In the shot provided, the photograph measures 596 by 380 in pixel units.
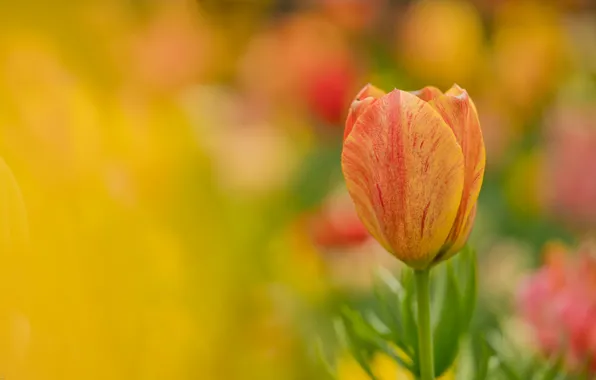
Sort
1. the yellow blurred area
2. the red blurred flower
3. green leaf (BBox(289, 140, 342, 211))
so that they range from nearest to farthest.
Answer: the yellow blurred area → the red blurred flower → green leaf (BBox(289, 140, 342, 211))

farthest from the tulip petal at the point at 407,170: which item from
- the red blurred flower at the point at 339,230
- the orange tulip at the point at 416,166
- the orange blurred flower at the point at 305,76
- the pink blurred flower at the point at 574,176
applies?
the orange blurred flower at the point at 305,76

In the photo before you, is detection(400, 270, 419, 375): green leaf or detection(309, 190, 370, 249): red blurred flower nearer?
detection(400, 270, 419, 375): green leaf

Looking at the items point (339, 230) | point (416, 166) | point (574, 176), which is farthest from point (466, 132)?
point (574, 176)

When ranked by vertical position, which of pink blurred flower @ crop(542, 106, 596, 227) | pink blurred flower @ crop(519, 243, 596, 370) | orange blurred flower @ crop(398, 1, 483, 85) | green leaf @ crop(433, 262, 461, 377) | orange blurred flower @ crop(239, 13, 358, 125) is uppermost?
orange blurred flower @ crop(239, 13, 358, 125)

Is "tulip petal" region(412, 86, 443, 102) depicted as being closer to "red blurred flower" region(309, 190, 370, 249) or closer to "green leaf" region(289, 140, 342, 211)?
"red blurred flower" region(309, 190, 370, 249)

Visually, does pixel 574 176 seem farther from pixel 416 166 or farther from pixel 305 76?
pixel 416 166

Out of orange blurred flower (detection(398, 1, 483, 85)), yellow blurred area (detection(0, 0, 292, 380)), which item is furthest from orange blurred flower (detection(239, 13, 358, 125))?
yellow blurred area (detection(0, 0, 292, 380))

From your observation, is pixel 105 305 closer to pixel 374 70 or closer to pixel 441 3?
pixel 441 3

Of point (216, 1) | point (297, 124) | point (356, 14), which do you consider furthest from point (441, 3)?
point (216, 1)

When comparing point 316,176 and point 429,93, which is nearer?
Answer: point 429,93
